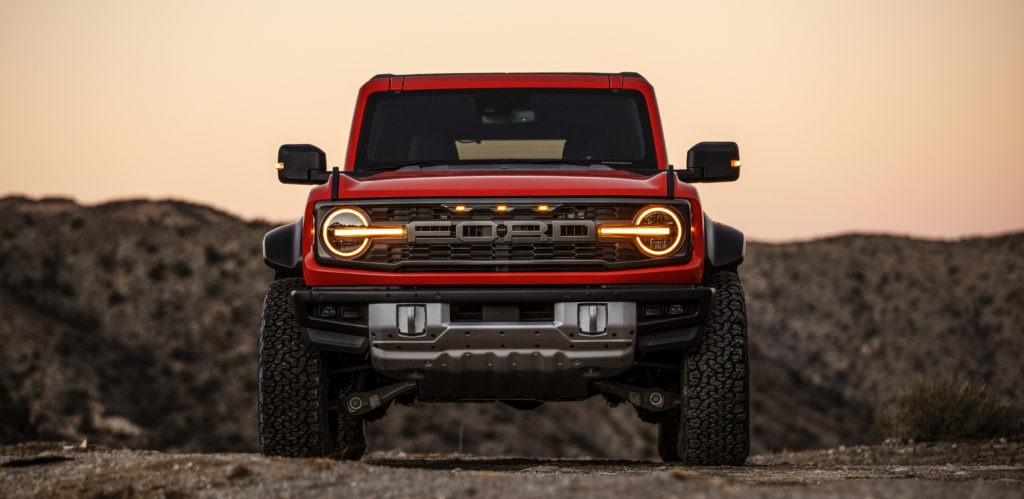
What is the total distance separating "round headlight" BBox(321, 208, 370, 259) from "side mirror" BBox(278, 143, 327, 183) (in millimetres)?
942

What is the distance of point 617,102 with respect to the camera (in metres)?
9.61

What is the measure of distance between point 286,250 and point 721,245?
2.52m

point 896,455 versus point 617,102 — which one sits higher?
point 617,102

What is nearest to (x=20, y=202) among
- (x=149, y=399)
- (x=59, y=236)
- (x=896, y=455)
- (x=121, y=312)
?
(x=59, y=236)

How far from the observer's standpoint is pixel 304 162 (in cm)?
893

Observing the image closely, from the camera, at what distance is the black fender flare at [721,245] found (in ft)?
26.8

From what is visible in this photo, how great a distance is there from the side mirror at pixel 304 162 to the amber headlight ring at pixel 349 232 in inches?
37.3

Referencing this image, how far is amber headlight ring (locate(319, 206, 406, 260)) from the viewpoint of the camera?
7930 mm

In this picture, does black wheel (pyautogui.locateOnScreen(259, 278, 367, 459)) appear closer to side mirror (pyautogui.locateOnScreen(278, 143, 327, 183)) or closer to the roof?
side mirror (pyautogui.locateOnScreen(278, 143, 327, 183))

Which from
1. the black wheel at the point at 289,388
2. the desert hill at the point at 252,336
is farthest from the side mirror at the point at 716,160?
the desert hill at the point at 252,336

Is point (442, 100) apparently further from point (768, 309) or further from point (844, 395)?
point (768, 309)

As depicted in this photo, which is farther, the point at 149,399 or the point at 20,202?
the point at 20,202

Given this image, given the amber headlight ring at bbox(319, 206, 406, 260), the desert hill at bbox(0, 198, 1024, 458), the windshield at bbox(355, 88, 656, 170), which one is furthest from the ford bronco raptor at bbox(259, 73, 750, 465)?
the desert hill at bbox(0, 198, 1024, 458)

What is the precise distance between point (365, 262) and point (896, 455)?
662cm
